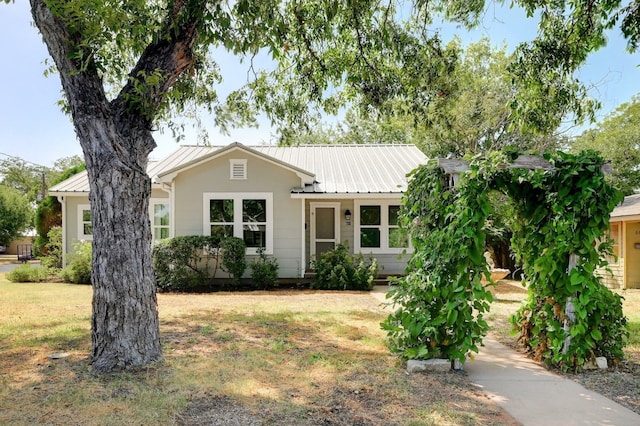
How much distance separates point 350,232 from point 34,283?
32.5ft

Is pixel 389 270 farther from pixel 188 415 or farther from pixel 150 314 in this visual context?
pixel 188 415

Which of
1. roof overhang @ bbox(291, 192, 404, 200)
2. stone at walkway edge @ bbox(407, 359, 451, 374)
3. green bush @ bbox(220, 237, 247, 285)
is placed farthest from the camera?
roof overhang @ bbox(291, 192, 404, 200)

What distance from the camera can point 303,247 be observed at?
42.5 feet

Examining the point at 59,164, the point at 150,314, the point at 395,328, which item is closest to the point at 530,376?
the point at 395,328

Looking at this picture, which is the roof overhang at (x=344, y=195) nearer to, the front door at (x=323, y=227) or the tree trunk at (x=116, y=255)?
the front door at (x=323, y=227)

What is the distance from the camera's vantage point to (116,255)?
4.77 meters

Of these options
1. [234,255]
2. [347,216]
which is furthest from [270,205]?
[347,216]

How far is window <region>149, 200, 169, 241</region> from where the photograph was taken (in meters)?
14.2

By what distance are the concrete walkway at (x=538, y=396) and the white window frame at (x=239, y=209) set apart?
811 cm

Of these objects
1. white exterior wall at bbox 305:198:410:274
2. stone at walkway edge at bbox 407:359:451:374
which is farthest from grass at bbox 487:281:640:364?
white exterior wall at bbox 305:198:410:274

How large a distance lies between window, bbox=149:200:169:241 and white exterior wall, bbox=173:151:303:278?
1594 millimetres

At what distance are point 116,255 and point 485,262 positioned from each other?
397cm

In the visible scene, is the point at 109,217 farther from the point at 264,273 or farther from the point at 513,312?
the point at 264,273

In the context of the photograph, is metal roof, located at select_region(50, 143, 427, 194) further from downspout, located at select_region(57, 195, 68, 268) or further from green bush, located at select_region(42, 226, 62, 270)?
green bush, located at select_region(42, 226, 62, 270)
